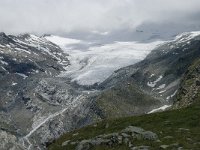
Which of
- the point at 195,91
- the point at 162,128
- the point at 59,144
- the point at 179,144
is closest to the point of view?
the point at 179,144

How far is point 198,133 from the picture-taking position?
77250mm

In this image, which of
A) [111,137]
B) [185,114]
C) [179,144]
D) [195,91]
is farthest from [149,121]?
[195,91]

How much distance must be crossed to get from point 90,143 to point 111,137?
11.8 feet

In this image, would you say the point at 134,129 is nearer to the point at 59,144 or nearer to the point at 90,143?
the point at 90,143

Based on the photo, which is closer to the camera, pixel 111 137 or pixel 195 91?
pixel 111 137

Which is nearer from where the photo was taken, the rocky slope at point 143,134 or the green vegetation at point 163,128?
the rocky slope at point 143,134

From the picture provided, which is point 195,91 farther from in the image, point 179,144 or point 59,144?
point 179,144

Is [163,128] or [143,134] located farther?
[163,128]

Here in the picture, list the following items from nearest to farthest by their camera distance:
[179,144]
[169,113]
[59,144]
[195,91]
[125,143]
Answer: [179,144] → [125,143] → [59,144] → [169,113] → [195,91]

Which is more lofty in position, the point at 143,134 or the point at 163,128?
the point at 163,128

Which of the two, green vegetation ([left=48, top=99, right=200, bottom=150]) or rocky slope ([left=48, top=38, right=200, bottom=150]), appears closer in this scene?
rocky slope ([left=48, top=38, right=200, bottom=150])

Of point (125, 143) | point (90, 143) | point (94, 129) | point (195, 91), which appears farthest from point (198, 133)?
point (195, 91)

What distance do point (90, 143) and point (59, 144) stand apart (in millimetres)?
11020

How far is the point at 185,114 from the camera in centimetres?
9200
